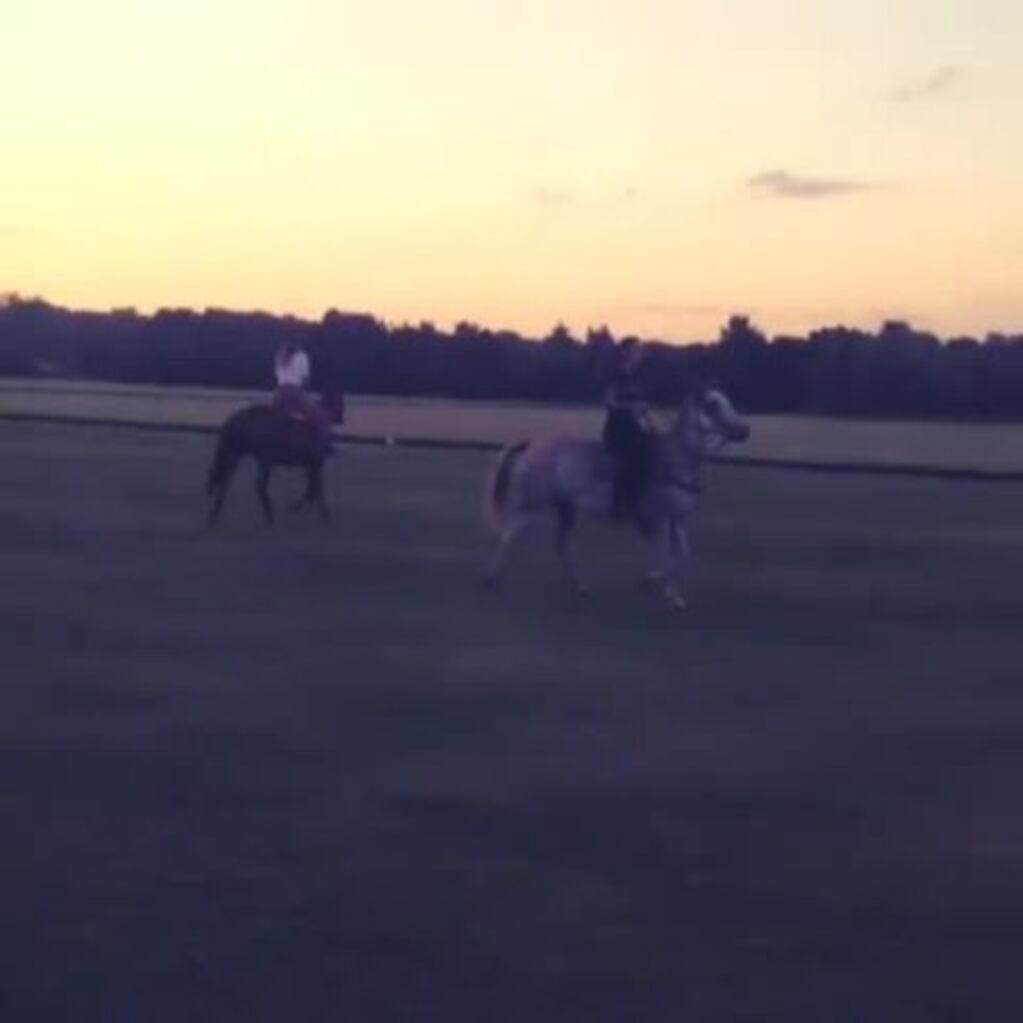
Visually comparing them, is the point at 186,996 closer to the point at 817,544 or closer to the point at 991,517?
the point at 817,544

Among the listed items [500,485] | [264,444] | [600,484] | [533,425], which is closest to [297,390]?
[264,444]

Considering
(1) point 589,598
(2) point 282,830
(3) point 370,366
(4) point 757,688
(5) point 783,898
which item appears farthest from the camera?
(3) point 370,366

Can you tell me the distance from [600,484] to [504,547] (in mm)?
1051

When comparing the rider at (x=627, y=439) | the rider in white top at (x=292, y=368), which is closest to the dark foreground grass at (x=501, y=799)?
the rider at (x=627, y=439)

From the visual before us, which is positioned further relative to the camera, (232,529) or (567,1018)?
(232,529)

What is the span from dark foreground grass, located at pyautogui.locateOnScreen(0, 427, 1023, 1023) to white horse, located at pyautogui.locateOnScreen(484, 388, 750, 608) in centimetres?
53

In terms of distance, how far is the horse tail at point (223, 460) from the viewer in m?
38.5

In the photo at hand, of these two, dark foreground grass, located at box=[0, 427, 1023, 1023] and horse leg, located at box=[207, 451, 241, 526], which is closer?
dark foreground grass, located at box=[0, 427, 1023, 1023]

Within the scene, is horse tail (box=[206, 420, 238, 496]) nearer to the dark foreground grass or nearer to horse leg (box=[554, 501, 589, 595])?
the dark foreground grass

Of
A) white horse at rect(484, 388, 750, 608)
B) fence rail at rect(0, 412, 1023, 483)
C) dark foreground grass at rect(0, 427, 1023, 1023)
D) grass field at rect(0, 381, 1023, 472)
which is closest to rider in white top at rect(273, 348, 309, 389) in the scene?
dark foreground grass at rect(0, 427, 1023, 1023)

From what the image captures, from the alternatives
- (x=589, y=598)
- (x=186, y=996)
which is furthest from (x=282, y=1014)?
(x=589, y=598)

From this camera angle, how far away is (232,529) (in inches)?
1501

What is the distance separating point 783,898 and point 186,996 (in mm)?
2883

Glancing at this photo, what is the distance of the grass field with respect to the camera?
77750 millimetres
